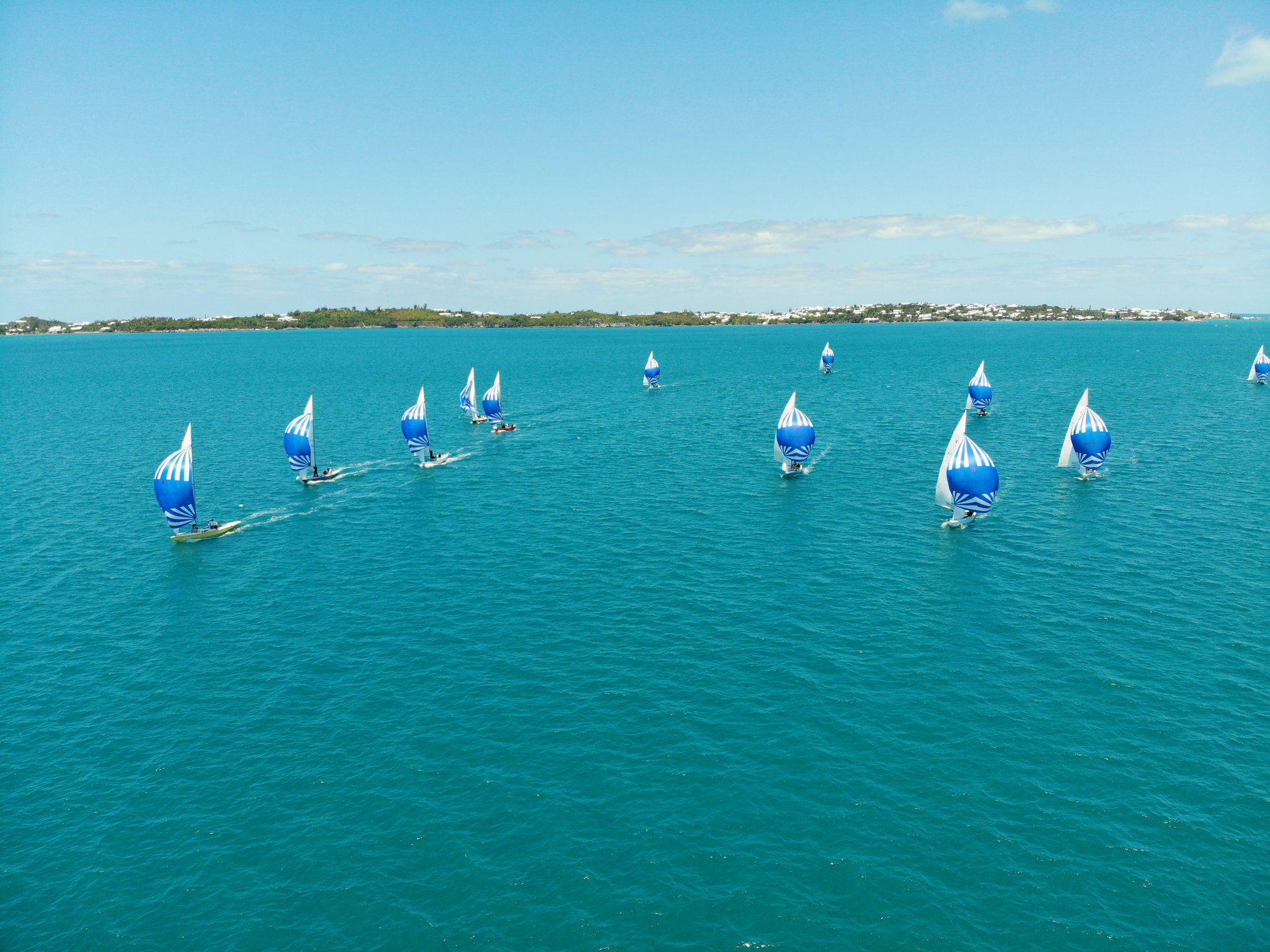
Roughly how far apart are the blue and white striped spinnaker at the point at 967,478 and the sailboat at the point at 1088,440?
87.7ft

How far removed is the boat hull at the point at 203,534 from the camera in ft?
253

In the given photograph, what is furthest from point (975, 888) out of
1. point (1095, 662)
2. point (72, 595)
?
point (72, 595)

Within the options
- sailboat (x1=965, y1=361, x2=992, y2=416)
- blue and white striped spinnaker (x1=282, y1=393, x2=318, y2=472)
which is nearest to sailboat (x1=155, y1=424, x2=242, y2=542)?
blue and white striped spinnaker (x1=282, y1=393, x2=318, y2=472)

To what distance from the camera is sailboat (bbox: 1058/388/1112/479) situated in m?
91.7

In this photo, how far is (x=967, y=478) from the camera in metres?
74.6

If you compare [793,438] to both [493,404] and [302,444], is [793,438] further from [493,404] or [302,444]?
[302,444]

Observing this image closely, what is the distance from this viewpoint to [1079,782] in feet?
126

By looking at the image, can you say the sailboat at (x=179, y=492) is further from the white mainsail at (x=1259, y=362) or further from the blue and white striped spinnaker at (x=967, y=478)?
the white mainsail at (x=1259, y=362)

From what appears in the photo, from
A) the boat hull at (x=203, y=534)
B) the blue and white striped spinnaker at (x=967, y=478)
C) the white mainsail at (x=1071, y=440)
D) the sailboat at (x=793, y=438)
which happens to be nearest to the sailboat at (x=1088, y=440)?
the white mainsail at (x=1071, y=440)

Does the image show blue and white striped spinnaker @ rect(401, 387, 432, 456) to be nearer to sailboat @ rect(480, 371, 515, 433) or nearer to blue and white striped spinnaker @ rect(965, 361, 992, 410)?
sailboat @ rect(480, 371, 515, 433)

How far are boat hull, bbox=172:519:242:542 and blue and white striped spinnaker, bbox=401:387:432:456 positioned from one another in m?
30.6

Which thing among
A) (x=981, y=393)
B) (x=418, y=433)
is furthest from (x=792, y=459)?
(x=981, y=393)

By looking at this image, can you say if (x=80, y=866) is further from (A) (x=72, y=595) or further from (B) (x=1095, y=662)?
(B) (x=1095, y=662)

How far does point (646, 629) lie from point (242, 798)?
29228 millimetres
